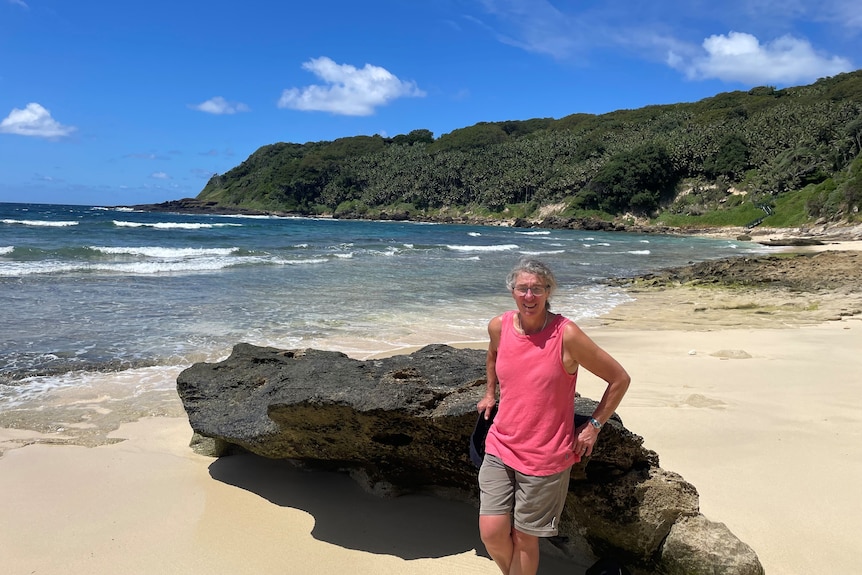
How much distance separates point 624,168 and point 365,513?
89.1 m

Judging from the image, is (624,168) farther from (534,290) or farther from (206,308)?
(534,290)

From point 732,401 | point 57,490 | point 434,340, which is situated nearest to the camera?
point 57,490

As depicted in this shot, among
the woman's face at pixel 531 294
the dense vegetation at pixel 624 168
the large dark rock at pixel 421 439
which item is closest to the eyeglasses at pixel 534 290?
the woman's face at pixel 531 294

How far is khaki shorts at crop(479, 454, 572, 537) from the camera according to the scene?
261 cm

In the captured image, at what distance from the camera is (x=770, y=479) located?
4148 millimetres

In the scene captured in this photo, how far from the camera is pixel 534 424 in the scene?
263 centimetres

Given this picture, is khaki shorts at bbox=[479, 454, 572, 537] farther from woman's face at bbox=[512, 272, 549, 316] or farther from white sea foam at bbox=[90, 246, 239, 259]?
white sea foam at bbox=[90, 246, 239, 259]

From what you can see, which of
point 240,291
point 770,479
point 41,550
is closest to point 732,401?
point 770,479

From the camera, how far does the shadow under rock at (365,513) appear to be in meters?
3.44

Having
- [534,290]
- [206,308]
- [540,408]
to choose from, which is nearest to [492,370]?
[540,408]

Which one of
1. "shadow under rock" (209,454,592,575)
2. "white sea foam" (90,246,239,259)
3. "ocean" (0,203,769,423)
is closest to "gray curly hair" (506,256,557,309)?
"shadow under rock" (209,454,592,575)

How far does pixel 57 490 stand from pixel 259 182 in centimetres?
16035

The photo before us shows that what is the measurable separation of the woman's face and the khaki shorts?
743 millimetres

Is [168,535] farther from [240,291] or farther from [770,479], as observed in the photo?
[240,291]
